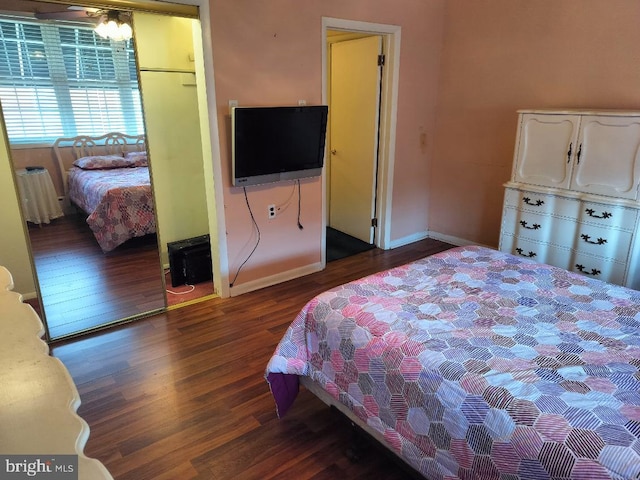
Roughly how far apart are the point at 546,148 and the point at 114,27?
3337 mm

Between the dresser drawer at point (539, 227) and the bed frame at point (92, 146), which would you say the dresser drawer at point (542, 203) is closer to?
the dresser drawer at point (539, 227)

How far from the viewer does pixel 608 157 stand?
3.20m

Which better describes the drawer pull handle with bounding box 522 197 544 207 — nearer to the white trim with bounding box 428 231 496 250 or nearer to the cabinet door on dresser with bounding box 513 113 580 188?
the cabinet door on dresser with bounding box 513 113 580 188

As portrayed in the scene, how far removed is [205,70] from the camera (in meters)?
3.14

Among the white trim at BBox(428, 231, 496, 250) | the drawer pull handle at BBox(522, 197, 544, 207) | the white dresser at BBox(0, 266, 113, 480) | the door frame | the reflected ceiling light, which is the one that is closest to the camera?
the white dresser at BBox(0, 266, 113, 480)

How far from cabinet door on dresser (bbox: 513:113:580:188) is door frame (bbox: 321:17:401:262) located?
126 centimetres

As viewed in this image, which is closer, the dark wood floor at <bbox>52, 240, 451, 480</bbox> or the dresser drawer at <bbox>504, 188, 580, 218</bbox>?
the dark wood floor at <bbox>52, 240, 451, 480</bbox>

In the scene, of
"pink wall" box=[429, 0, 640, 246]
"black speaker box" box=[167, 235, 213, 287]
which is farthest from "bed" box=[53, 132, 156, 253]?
"pink wall" box=[429, 0, 640, 246]

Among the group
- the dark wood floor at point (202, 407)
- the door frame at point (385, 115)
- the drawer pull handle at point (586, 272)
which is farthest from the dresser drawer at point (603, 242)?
the dark wood floor at point (202, 407)

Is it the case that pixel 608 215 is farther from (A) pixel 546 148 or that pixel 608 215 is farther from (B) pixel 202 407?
(B) pixel 202 407

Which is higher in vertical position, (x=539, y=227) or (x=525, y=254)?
(x=539, y=227)

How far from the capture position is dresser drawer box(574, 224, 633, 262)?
3.18m

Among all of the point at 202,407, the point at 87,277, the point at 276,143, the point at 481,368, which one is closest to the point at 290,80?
the point at 276,143

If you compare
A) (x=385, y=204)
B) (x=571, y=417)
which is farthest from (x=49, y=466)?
(x=385, y=204)
